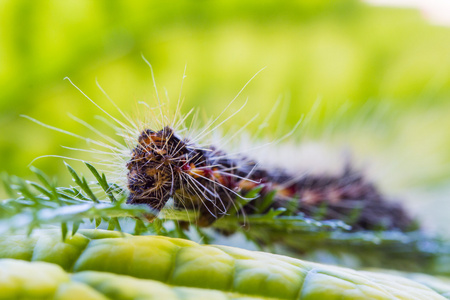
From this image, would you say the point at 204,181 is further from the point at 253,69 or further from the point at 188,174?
the point at 253,69

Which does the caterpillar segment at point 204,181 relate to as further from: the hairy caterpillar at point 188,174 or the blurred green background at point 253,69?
the blurred green background at point 253,69

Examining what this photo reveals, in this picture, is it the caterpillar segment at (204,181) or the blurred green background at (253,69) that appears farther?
the blurred green background at (253,69)

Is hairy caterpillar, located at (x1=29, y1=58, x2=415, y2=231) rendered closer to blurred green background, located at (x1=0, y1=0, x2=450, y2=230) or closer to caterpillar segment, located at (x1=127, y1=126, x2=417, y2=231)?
caterpillar segment, located at (x1=127, y1=126, x2=417, y2=231)

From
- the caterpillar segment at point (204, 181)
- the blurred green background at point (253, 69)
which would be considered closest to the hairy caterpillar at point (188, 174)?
the caterpillar segment at point (204, 181)

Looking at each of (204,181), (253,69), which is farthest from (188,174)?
(253,69)

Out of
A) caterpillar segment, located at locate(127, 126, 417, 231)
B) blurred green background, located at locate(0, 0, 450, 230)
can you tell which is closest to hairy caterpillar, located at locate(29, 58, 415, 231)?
caterpillar segment, located at locate(127, 126, 417, 231)

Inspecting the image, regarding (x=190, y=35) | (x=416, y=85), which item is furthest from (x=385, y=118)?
(x=190, y=35)

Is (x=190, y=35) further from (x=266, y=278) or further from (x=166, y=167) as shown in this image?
(x=266, y=278)
